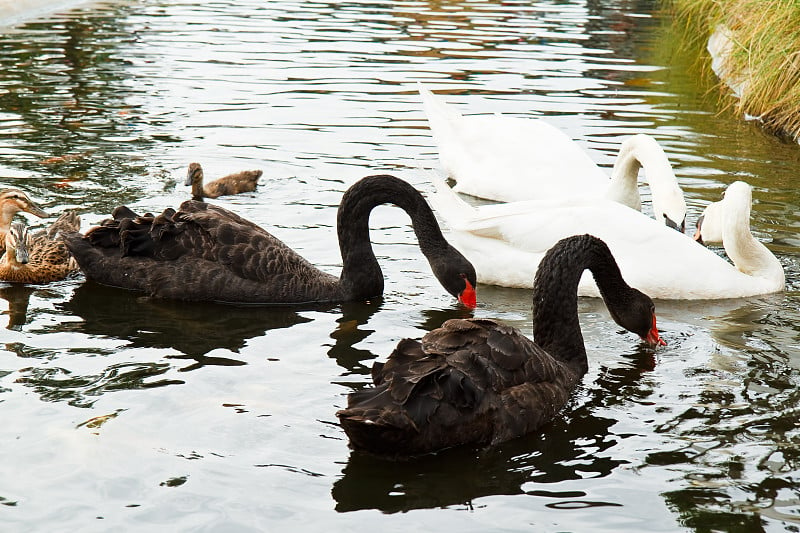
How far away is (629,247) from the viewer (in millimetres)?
7312

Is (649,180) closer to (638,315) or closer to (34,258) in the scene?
(638,315)

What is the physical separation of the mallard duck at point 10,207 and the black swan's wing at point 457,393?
13.9 feet

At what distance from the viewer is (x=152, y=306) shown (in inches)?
278

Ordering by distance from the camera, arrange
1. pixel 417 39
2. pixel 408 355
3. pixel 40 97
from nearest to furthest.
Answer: pixel 408 355 < pixel 40 97 < pixel 417 39

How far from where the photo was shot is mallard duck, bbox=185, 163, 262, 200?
9.35 m

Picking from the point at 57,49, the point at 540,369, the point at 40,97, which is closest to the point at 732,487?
the point at 540,369

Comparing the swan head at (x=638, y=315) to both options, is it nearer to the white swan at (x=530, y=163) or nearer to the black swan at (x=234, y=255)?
the black swan at (x=234, y=255)

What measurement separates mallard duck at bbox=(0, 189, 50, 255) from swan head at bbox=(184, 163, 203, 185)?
1.44 metres

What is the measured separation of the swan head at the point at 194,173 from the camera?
365 inches

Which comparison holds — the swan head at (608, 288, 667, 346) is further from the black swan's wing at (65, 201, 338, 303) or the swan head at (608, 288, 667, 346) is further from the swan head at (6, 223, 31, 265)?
the swan head at (6, 223, 31, 265)

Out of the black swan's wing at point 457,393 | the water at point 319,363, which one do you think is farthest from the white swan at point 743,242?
the black swan's wing at point 457,393

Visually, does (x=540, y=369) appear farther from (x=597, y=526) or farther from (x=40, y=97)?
(x=40, y=97)

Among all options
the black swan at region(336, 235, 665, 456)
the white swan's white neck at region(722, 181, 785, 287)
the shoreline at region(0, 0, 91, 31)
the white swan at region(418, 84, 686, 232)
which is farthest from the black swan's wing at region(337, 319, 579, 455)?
the shoreline at region(0, 0, 91, 31)

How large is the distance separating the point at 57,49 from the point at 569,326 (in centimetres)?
1244
